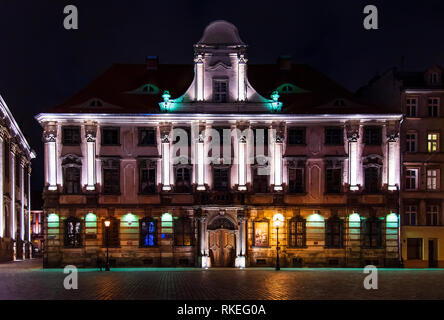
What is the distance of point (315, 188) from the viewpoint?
51875 mm

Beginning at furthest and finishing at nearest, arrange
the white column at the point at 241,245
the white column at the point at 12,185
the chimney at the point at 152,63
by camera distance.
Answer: the white column at the point at 12,185
the chimney at the point at 152,63
the white column at the point at 241,245

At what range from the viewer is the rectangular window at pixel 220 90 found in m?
52.2

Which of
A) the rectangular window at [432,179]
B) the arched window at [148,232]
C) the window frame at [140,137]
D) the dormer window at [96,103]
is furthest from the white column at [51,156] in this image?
the rectangular window at [432,179]

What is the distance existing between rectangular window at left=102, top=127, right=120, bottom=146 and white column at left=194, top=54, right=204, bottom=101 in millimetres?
6984

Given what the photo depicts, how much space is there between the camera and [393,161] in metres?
51.8

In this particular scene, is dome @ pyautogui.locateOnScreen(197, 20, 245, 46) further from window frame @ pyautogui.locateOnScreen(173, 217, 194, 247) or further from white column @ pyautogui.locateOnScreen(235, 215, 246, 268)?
window frame @ pyautogui.locateOnScreen(173, 217, 194, 247)

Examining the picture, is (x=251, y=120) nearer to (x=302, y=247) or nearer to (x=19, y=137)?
(x=302, y=247)

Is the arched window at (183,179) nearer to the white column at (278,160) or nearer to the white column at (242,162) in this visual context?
the white column at (242,162)

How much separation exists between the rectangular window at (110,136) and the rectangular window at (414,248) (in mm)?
25204

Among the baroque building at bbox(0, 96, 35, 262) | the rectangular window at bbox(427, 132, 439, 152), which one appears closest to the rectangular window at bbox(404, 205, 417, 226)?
the rectangular window at bbox(427, 132, 439, 152)

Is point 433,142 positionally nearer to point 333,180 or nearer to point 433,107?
point 433,107

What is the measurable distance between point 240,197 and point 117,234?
10115 mm
